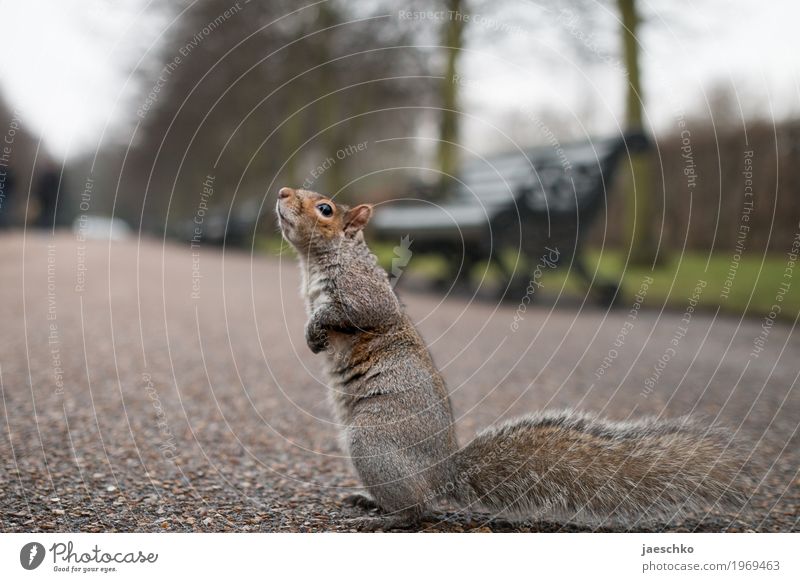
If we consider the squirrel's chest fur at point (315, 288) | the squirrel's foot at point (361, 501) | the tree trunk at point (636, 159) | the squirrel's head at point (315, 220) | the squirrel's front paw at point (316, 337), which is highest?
the tree trunk at point (636, 159)

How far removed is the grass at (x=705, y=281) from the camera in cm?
751

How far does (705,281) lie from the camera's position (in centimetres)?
895

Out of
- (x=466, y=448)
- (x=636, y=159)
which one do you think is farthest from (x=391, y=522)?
(x=636, y=159)

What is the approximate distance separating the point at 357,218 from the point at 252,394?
2.32 m

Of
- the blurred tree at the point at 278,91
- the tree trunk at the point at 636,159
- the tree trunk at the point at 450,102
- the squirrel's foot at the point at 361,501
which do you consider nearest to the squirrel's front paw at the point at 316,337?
the squirrel's foot at the point at 361,501

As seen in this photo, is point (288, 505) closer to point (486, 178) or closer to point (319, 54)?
point (486, 178)

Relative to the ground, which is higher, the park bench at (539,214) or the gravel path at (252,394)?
the park bench at (539,214)

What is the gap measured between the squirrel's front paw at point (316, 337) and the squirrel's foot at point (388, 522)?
677 millimetres

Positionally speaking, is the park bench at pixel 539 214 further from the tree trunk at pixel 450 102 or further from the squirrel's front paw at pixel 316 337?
the squirrel's front paw at pixel 316 337

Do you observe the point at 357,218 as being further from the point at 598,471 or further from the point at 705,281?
the point at 705,281

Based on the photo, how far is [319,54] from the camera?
41.9ft

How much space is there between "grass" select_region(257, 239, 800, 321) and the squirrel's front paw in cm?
358

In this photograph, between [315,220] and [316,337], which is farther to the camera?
[315,220]

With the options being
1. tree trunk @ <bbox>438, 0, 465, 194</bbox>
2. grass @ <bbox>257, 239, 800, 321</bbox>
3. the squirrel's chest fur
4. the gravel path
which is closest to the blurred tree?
tree trunk @ <bbox>438, 0, 465, 194</bbox>
